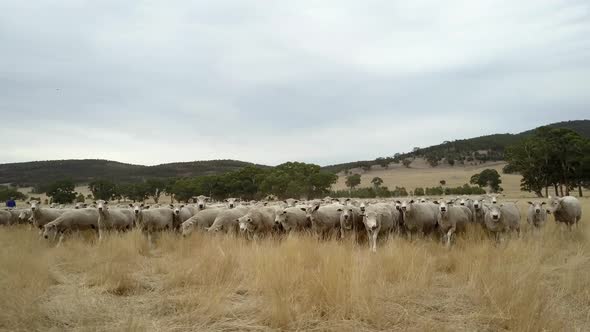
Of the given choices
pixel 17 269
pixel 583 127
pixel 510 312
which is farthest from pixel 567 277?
pixel 583 127

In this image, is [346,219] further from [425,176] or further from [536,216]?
[425,176]

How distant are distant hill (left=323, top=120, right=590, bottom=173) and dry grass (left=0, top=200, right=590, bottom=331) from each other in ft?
415

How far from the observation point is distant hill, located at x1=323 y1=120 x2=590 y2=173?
433ft

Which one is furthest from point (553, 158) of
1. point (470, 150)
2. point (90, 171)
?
point (90, 171)

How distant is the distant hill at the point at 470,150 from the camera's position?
132m

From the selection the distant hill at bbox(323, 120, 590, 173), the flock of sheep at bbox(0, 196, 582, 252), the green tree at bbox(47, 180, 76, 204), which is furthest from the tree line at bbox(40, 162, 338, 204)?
the distant hill at bbox(323, 120, 590, 173)

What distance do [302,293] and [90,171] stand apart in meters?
133

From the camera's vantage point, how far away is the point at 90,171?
123000mm

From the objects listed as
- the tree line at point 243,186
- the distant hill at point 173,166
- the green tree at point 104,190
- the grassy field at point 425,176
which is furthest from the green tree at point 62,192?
the grassy field at point 425,176

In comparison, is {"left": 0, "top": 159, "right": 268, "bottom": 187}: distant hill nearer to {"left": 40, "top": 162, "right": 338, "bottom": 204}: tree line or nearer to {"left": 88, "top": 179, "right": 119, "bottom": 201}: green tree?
{"left": 88, "top": 179, "right": 119, "bottom": 201}: green tree

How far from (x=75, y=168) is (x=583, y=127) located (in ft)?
516

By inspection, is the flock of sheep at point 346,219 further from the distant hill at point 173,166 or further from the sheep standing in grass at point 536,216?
the distant hill at point 173,166

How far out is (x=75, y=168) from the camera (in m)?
122

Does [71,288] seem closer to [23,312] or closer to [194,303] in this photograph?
[23,312]
